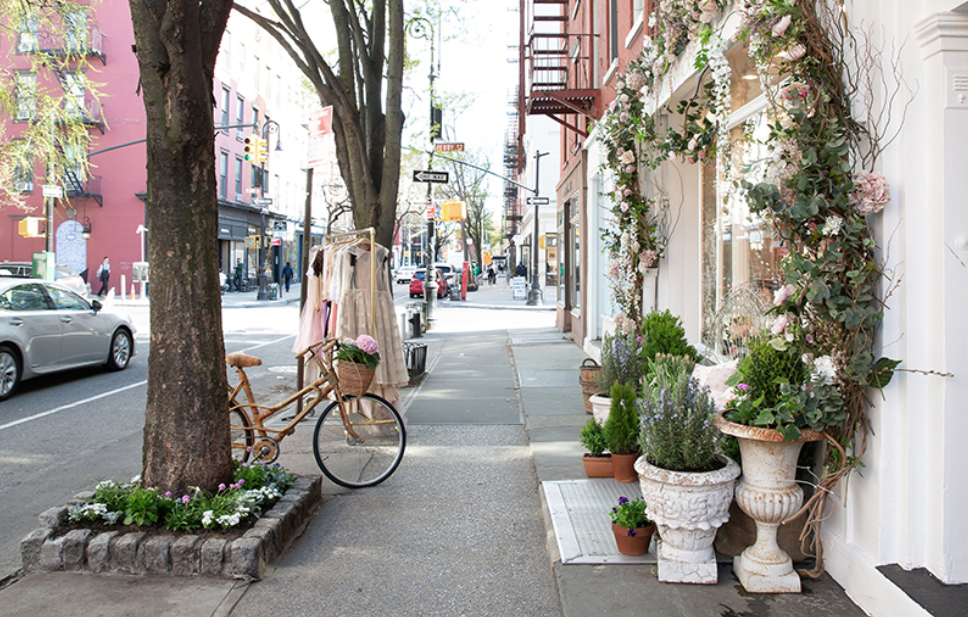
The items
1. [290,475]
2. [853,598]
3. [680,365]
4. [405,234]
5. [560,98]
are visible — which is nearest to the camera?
[853,598]

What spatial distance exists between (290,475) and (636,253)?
4.27 m

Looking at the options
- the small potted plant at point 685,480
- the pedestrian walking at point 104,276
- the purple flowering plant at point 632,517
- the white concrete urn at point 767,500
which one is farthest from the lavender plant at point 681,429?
the pedestrian walking at point 104,276

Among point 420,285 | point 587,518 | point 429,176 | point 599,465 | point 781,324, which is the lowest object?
point 587,518

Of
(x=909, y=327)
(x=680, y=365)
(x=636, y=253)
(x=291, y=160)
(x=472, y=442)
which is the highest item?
(x=291, y=160)

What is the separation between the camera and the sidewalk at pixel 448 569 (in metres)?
3.64

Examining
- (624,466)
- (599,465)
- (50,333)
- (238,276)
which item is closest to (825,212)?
(624,466)

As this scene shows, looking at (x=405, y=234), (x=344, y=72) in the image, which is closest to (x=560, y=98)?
(x=344, y=72)

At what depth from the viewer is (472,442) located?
7.20m

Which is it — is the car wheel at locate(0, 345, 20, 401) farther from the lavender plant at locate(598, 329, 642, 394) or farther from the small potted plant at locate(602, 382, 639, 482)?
the small potted plant at locate(602, 382, 639, 482)

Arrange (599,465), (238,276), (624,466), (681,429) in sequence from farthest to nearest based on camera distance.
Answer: (238,276), (599,465), (624,466), (681,429)

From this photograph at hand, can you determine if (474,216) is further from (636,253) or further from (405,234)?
(636,253)

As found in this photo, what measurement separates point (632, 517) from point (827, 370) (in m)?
1.30

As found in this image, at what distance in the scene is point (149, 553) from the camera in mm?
4043

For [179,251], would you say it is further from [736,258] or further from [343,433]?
[736,258]
